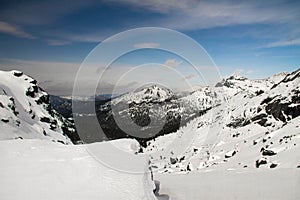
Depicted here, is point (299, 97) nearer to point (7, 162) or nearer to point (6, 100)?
point (6, 100)

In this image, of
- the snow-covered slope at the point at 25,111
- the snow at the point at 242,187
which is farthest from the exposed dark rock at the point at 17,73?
the snow at the point at 242,187

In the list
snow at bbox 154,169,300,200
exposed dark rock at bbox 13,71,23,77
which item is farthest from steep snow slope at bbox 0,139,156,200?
exposed dark rock at bbox 13,71,23,77

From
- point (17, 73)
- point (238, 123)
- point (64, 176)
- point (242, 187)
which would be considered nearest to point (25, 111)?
point (17, 73)

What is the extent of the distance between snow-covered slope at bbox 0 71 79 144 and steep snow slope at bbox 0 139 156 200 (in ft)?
76.0

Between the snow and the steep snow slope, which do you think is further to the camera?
the snow

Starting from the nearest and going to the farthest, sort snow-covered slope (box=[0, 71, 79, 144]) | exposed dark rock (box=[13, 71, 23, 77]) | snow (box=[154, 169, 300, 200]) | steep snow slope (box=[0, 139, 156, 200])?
steep snow slope (box=[0, 139, 156, 200]) → snow (box=[154, 169, 300, 200]) → snow-covered slope (box=[0, 71, 79, 144]) → exposed dark rock (box=[13, 71, 23, 77])

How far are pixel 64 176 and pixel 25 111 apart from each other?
1937 inches

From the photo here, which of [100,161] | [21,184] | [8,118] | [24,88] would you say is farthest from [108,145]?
[24,88]

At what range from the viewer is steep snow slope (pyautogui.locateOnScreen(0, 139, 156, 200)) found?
34.8 feet

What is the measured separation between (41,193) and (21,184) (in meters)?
1.42

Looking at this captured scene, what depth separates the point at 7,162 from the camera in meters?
13.7

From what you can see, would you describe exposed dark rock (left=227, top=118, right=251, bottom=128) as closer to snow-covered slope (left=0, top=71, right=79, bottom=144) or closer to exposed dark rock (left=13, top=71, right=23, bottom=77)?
snow-covered slope (left=0, top=71, right=79, bottom=144)

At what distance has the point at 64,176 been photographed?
12.1 metres

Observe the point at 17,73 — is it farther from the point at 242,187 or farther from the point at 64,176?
the point at 242,187
